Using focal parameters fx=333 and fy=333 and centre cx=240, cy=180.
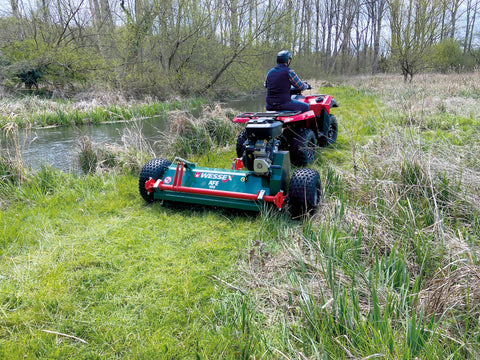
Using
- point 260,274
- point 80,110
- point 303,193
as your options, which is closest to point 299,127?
point 303,193

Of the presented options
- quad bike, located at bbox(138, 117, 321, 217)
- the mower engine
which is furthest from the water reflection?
the mower engine

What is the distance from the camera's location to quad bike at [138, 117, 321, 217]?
10.0ft

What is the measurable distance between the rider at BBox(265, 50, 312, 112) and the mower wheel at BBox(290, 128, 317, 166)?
39 cm

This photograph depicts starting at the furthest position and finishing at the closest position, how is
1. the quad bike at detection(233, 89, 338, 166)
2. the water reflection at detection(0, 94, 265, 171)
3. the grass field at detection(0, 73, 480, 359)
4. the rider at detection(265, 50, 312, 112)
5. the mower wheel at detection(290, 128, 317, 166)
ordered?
the water reflection at detection(0, 94, 265, 171)
the rider at detection(265, 50, 312, 112)
the mower wheel at detection(290, 128, 317, 166)
the quad bike at detection(233, 89, 338, 166)
the grass field at detection(0, 73, 480, 359)

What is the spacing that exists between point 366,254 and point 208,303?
3.88 feet

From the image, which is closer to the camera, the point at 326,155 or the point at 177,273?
the point at 177,273

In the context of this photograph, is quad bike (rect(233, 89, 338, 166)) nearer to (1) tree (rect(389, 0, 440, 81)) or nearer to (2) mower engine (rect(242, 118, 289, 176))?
(2) mower engine (rect(242, 118, 289, 176))

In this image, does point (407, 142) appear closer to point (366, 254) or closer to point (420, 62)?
point (366, 254)

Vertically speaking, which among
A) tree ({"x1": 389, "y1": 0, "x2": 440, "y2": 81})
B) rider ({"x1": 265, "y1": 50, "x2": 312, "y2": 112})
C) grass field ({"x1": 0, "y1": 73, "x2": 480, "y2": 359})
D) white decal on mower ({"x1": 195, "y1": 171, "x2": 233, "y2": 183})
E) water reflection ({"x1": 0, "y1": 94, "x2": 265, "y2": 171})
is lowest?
grass field ({"x1": 0, "y1": 73, "x2": 480, "y2": 359})

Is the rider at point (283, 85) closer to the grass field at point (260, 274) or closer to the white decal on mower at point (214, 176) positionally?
the grass field at point (260, 274)

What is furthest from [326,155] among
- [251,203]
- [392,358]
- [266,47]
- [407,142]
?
[266,47]

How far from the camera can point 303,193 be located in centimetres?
302

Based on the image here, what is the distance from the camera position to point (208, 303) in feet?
7.18

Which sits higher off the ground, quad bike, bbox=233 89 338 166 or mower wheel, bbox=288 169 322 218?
quad bike, bbox=233 89 338 166
